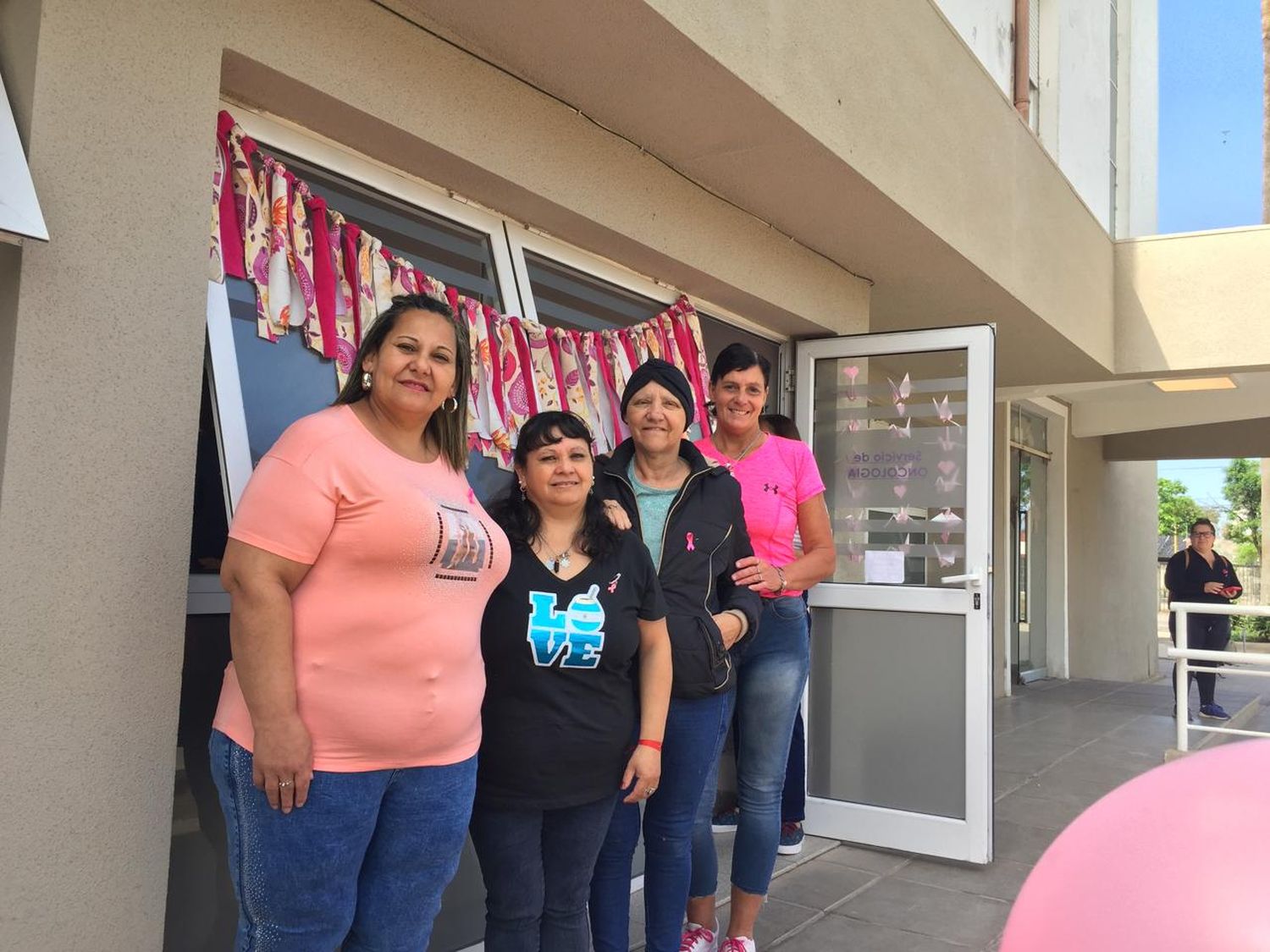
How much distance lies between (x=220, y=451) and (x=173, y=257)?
45 cm

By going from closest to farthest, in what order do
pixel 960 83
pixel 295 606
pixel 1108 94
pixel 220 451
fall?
1. pixel 295 606
2. pixel 220 451
3. pixel 960 83
4. pixel 1108 94

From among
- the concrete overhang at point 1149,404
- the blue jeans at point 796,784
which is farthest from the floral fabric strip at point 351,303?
the concrete overhang at point 1149,404

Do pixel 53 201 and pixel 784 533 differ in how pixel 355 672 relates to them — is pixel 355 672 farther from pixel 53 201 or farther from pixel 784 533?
pixel 784 533

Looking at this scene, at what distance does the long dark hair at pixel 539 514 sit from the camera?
2234 mm

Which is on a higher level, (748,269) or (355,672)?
(748,269)

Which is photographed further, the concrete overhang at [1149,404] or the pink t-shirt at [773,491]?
the concrete overhang at [1149,404]

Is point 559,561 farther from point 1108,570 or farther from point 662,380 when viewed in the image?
point 1108,570

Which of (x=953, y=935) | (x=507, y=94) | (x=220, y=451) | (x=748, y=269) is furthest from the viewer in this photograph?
(x=748, y=269)

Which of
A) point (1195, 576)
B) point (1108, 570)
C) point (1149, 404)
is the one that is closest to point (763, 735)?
point (1195, 576)

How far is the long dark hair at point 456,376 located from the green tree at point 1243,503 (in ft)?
139

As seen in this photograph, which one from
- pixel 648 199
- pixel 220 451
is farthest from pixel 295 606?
pixel 648 199

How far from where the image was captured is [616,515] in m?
2.35

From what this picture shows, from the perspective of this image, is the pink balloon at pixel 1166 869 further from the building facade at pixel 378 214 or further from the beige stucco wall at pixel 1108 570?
the beige stucco wall at pixel 1108 570

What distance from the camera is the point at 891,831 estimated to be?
4.42m
